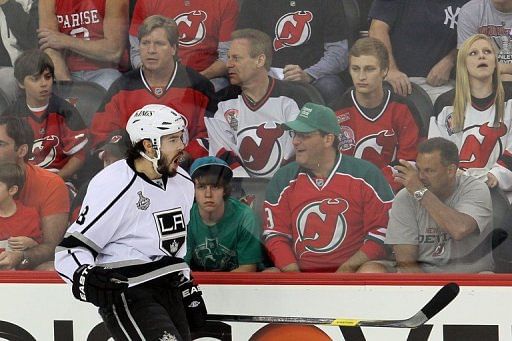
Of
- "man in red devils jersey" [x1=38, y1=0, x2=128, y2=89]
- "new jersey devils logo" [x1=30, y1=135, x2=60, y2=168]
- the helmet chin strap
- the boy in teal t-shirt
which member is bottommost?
the boy in teal t-shirt

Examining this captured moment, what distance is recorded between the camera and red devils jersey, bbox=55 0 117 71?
14.1 feet

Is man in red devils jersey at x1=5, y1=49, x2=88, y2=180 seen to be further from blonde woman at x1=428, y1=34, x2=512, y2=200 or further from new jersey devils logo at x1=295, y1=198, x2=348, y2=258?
blonde woman at x1=428, y1=34, x2=512, y2=200

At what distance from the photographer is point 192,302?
3.77 meters

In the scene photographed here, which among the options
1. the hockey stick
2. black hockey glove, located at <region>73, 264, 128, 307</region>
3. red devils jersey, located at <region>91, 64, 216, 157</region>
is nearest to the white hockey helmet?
black hockey glove, located at <region>73, 264, 128, 307</region>

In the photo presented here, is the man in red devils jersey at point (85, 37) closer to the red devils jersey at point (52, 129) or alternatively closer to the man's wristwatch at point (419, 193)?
the red devils jersey at point (52, 129)

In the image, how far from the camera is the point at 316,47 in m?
4.14

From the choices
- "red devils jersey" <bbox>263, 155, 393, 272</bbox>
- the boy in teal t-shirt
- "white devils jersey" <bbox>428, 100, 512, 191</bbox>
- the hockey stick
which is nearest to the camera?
the hockey stick

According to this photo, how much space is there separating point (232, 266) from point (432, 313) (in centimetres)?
85

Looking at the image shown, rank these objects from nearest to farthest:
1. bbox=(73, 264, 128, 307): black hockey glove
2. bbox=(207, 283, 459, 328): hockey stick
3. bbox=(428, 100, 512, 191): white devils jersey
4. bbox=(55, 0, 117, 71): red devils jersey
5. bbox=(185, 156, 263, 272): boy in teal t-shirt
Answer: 1. bbox=(73, 264, 128, 307): black hockey glove
2. bbox=(207, 283, 459, 328): hockey stick
3. bbox=(428, 100, 512, 191): white devils jersey
4. bbox=(185, 156, 263, 272): boy in teal t-shirt
5. bbox=(55, 0, 117, 71): red devils jersey

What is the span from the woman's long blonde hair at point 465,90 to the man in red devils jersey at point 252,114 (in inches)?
24.7

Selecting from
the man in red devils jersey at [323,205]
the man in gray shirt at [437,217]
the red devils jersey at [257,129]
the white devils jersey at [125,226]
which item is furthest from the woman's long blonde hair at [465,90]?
the white devils jersey at [125,226]

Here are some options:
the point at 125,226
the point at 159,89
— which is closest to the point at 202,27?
the point at 159,89

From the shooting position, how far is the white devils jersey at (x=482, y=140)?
13.1 ft

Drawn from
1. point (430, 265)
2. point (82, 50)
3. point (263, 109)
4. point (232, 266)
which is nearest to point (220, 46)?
point (263, 109)
